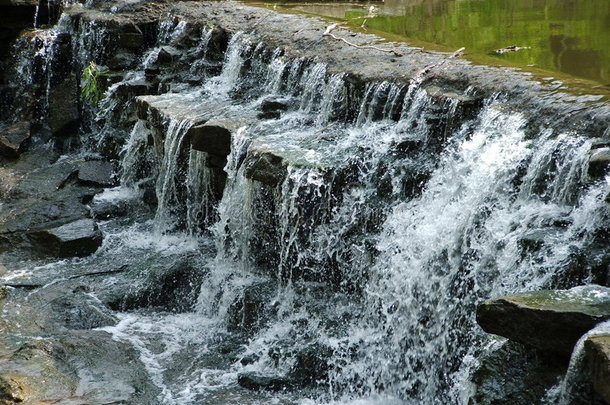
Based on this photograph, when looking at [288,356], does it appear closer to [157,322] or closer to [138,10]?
[157,322]

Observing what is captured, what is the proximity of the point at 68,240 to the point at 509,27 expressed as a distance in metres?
7.65

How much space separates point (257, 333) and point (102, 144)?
5.59 m

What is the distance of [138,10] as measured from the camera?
45.3 feet

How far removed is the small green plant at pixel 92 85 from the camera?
1272cm

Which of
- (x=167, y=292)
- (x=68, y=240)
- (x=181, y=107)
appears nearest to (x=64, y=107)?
(x=181, y=107)

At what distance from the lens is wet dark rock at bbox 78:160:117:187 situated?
11.6 metres

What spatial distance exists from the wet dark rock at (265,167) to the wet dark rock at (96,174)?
384 cm

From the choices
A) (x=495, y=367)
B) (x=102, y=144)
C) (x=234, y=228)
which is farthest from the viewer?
(x=102, y=144)

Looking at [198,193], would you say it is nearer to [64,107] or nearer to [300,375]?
[300,375]

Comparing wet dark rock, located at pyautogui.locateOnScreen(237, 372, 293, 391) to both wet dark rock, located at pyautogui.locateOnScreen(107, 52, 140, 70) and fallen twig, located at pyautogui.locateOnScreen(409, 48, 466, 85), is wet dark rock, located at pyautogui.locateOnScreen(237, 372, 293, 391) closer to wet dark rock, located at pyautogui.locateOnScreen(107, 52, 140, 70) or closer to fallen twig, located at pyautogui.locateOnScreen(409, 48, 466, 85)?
fallen twig, located at pyautogui.locateOnScreen(409, 48, 466, 85)

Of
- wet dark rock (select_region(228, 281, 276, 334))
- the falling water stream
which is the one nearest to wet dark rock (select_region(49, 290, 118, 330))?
the falling water stream

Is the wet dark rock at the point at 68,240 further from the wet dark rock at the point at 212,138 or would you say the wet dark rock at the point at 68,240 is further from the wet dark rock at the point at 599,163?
the wet dark rock at the point at 599,163

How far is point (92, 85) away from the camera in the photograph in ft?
41.6

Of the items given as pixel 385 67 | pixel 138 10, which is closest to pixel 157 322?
pixel 385 67
